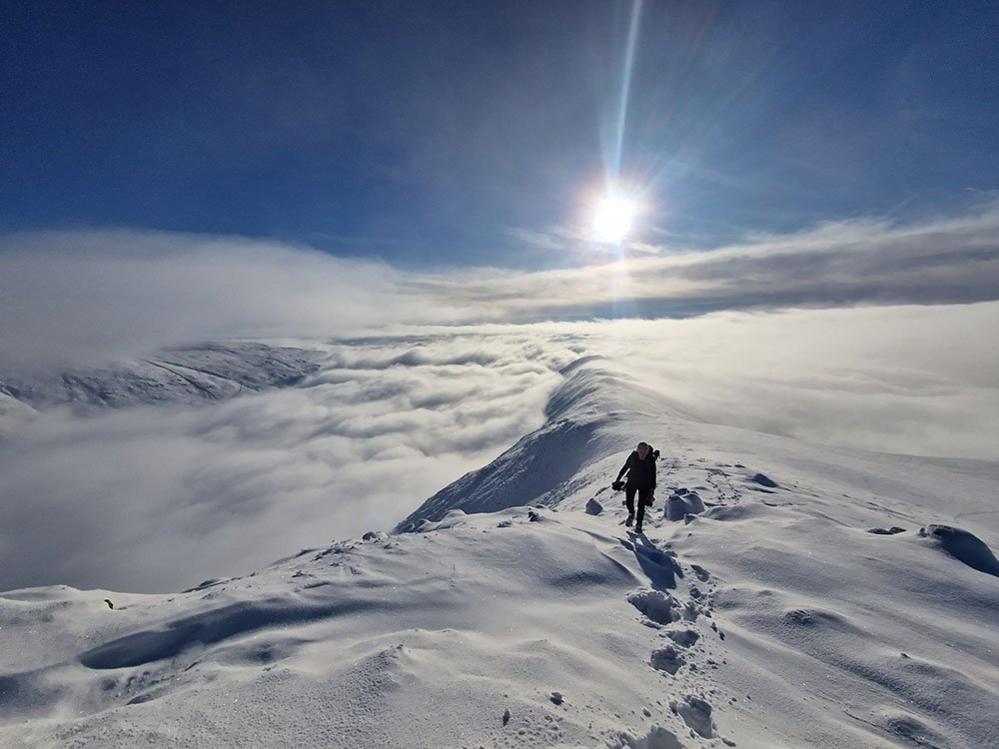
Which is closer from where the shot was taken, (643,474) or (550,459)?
(643,474)

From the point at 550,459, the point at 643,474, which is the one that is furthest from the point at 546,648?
the point at 550,459

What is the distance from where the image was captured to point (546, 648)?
6.02 m

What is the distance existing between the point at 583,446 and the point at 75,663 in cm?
4768

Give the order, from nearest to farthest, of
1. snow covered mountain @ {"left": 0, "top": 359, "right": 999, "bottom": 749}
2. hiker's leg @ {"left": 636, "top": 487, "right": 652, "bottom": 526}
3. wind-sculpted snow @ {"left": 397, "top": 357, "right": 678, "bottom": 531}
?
snow covered mountain @ {"left": 0, "top": 359, "right": 999, "bottom": 749}, hiker's leg @ {"left": 636, "top": 487, "right": 652, "bottom": 526}, wind-sculpted snow @ {"left": 397, "top": 357, "right": 678, "bottom": 531}

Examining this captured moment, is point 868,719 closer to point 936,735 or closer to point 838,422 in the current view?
point 936,735

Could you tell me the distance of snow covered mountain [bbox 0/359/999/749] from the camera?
4.71 m

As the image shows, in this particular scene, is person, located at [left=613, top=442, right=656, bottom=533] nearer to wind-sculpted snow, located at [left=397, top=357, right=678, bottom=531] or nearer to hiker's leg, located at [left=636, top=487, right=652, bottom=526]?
hiker's leg, located at [left=636, top=487, right=652, bottom=526]

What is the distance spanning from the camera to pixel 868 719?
19.4ft

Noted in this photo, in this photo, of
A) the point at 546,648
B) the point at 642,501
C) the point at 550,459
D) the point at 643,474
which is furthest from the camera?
the point at 550,459

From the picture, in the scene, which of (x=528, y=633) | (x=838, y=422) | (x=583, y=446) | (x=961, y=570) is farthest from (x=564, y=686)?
(x=838, y=422)

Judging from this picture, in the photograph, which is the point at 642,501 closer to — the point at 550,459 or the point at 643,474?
the point at 643,474

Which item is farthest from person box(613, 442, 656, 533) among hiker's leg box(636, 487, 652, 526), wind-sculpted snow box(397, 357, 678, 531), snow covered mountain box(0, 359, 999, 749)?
wind-sculpted snow box(397, 357, 678, 531)

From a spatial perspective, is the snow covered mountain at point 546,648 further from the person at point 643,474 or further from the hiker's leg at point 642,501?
the person at point 643,474

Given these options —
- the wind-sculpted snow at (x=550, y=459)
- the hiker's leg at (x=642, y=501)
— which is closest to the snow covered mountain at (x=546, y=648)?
the hiker's leg at (x=642, y=501)
